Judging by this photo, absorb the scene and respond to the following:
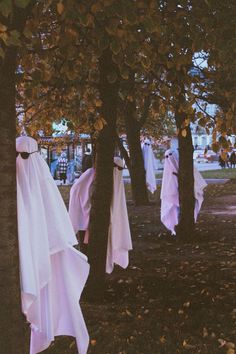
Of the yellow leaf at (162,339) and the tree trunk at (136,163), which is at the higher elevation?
the tree trunk at (136,163)

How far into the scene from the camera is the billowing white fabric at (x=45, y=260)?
13.0 feet

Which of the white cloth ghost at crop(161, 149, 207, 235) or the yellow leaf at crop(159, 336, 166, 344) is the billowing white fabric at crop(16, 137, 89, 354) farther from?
the white cloth ghost at crop(161, 149, 207, 235)

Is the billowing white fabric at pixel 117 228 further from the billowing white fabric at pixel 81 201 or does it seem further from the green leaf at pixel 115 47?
the green leaf at pixel 115 47

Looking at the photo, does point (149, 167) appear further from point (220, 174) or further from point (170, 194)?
point (220, 174)

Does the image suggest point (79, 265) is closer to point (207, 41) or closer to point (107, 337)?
point (107, 337)

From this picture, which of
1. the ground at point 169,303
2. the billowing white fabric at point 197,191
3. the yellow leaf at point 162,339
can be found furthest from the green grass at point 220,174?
the yellow leaf at point 162,339

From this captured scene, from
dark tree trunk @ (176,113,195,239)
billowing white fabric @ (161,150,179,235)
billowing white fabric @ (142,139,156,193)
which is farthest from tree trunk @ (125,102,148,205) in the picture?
dark tree trunk @ (176,113,195,239)

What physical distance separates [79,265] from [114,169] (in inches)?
111

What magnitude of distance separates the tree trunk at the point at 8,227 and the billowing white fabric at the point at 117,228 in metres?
3.48

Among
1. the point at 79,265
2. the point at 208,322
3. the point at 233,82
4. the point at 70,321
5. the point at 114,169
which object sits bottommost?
the point at 208,322

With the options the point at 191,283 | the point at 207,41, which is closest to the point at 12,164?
the point at 207,41

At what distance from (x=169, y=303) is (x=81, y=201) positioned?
5.81 ft

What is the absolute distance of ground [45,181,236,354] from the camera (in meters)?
5.25

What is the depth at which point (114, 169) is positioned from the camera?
717cm
